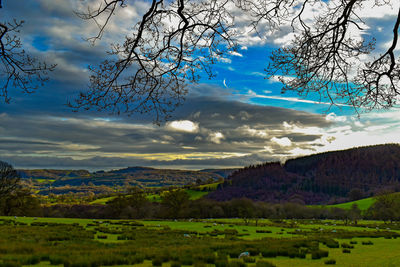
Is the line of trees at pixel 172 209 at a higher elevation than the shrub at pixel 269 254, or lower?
lower

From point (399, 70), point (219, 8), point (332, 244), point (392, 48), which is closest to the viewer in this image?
point (219, 8)

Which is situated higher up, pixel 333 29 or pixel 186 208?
pixel 333 29

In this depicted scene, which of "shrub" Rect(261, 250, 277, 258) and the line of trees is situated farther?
the line of trees

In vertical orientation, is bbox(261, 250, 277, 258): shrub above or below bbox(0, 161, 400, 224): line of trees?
above

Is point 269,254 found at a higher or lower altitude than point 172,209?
higher

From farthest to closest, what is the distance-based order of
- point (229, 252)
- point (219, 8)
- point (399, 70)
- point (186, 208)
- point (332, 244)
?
1. point (186, 208)
2. point (332, 244)
3. point (229, 252)
4. point (399, 70)
5. point (219, 8)

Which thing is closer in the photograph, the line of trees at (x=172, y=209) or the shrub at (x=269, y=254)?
the shrub at (x=269, y=254)

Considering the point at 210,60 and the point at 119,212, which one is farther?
the point at 119,212

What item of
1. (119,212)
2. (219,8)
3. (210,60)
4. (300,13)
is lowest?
(119,212)

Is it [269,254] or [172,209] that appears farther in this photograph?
[172,209]

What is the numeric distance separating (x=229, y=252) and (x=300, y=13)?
9621 mm

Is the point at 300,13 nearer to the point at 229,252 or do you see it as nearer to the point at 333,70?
the point at 333,70

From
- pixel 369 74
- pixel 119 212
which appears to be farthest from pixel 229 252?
pixel 119 212

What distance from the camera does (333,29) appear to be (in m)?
10.6
